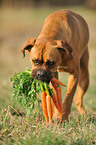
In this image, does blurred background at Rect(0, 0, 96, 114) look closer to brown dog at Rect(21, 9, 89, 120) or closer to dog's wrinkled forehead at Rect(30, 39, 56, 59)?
brown dog at Rect(21, 9, 89, 120)

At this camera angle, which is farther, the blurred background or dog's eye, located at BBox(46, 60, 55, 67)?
the blurred background

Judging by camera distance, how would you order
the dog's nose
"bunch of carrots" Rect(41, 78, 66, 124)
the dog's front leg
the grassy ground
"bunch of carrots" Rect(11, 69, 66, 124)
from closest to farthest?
the grassy ground < the dog's nose < "bunch of carrots" Rect(11, 69, 66, 124) < "bunch of carrots" Rect(41, 78, 66, 124) < the dog's front leg

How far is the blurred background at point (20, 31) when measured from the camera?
278 inches

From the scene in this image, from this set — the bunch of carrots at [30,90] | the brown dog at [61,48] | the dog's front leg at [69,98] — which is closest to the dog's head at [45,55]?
the brown dog at [61,48]

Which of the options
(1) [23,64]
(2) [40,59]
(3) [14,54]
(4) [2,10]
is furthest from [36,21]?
(2) [40,59]

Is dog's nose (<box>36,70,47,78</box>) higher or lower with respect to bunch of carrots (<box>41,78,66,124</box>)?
higher

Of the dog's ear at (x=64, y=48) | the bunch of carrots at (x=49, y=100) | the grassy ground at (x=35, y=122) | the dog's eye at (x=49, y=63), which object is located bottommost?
the grassy ground at (x=35, y=122)

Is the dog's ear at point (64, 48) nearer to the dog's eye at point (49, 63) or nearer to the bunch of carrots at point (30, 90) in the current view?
the dog's eye at point (49, 63)

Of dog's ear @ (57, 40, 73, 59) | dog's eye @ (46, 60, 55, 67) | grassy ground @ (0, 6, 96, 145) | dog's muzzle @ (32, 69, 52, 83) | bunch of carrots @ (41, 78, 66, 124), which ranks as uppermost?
dog's ear @ (57, 40, 73, 59)

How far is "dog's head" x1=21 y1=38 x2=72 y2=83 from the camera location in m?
3.82

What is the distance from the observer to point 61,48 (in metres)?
3.97

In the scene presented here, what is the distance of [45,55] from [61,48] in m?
0.30

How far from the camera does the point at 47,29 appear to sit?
14.0ft

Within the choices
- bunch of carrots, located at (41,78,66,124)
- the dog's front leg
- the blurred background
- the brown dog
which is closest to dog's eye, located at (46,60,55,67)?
the brown dog
